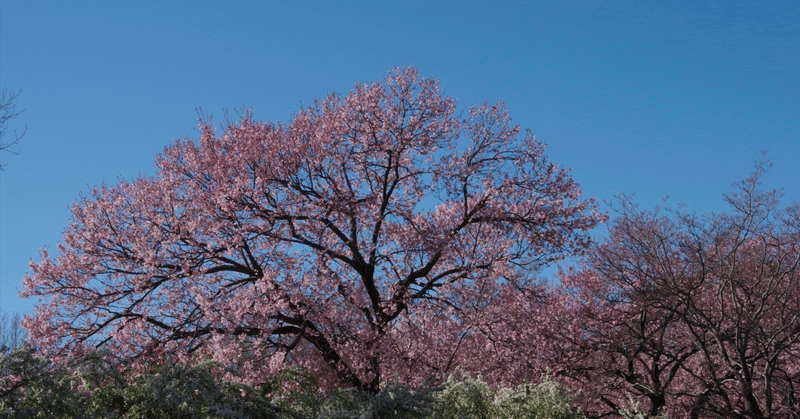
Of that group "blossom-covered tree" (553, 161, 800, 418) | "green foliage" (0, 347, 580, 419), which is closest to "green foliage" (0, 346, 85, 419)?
"green foliage" (0, 347, 580, 419)

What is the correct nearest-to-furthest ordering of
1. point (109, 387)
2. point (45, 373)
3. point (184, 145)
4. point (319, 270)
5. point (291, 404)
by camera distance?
point (45, 373), point (109, 387), point (291, 404), point (319, 270), point (184, 145)

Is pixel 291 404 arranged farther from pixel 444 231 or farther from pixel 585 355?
pixel 585 355

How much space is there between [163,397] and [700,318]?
11.6 m

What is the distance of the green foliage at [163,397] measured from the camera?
183 inches

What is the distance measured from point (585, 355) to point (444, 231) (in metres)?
4.14

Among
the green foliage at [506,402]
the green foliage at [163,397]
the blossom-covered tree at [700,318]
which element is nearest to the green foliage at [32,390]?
the green foliage at [163,397]

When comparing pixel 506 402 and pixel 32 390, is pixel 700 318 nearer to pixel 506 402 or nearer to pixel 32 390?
pixel 506 402

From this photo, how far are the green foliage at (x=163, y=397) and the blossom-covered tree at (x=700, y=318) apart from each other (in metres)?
8.35

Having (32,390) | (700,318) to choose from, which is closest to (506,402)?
(32,390)

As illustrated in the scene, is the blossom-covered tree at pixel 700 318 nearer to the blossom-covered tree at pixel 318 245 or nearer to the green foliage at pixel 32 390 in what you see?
the blossom-covered tree at pixel 318 245

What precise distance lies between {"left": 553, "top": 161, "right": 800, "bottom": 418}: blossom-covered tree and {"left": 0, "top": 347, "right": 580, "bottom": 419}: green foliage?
8350 mm

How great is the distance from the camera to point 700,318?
43.1 ft

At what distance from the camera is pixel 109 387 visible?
5.10 metres

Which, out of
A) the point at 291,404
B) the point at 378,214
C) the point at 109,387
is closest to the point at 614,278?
the point at 378,214
